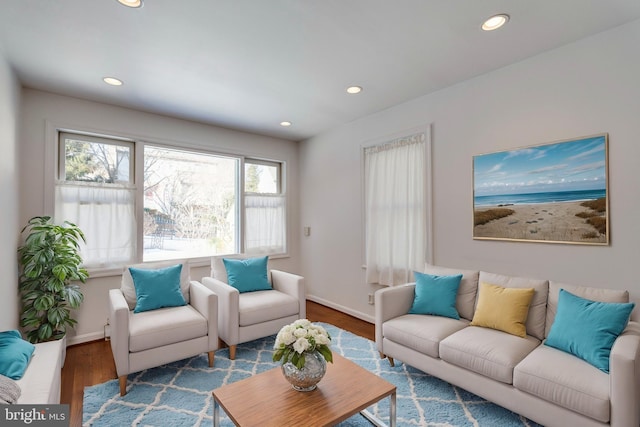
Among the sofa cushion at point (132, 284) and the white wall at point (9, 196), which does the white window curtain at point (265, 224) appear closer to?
the sofa cushion at point (132, 284)

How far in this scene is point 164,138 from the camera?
152 inches

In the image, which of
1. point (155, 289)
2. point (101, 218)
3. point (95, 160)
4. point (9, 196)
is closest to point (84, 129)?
point (95, 160)

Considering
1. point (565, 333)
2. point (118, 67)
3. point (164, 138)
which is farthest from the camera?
point (164, 138)

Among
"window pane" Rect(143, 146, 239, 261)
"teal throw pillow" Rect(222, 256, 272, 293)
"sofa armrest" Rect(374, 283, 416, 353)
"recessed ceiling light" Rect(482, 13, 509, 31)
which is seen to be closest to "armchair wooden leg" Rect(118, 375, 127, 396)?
"teal throw pillow" Rect(222, 256, 272, 293)

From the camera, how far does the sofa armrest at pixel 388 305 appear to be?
8.91 ft

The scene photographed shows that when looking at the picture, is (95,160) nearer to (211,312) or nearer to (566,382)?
(211,312)

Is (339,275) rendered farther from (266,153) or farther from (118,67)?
(118,67)

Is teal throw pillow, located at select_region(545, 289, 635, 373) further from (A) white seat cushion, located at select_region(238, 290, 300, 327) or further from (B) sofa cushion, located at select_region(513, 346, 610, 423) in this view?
(A) white seat cushion, located at select_region(238, 290, 300, 327)

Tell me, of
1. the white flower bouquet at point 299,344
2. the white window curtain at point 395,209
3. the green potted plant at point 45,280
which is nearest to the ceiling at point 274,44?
the white window curtain at point 395,209

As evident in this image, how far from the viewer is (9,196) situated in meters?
2.54

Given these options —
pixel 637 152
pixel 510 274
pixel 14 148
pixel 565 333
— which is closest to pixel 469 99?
pixel 637 152

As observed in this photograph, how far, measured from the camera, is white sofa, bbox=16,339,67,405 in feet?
5.01

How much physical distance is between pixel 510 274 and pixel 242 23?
2924 millimetres

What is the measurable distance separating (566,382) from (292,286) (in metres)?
2.42
